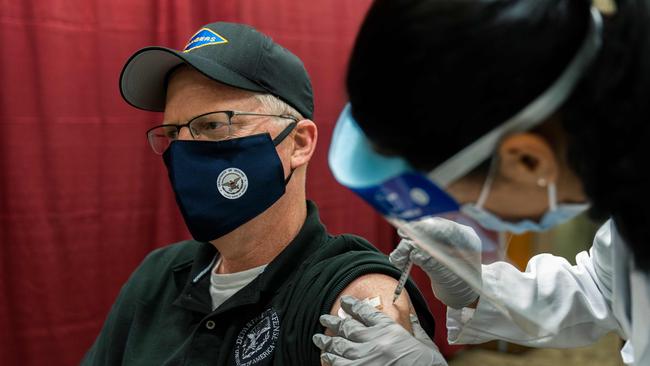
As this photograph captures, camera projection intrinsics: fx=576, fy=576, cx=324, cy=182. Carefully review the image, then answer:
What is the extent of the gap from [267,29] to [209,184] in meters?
1.35

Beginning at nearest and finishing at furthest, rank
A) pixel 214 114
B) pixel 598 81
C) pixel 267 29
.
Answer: pixel 598 81 → pixel 214 114 → pixel 267 29

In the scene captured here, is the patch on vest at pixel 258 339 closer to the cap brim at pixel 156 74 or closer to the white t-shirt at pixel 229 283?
the white t-shirt at pixel 229 283

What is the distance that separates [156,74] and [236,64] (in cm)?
26

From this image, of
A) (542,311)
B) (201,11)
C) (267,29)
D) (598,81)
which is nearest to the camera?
(598,81)

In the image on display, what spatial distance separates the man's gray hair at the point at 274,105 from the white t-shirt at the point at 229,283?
1.18 ft

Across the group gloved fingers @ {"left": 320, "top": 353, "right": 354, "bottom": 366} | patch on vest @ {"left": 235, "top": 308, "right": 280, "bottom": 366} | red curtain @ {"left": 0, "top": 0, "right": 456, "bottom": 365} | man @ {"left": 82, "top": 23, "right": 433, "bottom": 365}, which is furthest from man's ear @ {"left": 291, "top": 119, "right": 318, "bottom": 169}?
red curtain @ {"left": 0, "top": 0, "right": 456, "bottom": 365}

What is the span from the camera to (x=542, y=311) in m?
1.03

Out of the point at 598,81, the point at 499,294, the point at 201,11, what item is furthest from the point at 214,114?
the point at 201,11

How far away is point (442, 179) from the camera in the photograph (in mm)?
702

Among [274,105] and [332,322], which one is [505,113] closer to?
[332,322]

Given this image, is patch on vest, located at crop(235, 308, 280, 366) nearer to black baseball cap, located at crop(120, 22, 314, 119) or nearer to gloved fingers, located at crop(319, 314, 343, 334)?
gloved fingers, located at crop(319, 314, 343, 334)

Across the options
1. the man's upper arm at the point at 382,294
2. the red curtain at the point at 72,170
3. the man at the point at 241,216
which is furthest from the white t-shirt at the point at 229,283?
the red curtain at the point at 72,170

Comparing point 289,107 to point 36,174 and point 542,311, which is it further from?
point 36,174

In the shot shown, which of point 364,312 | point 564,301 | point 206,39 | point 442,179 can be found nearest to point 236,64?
point 206,39
